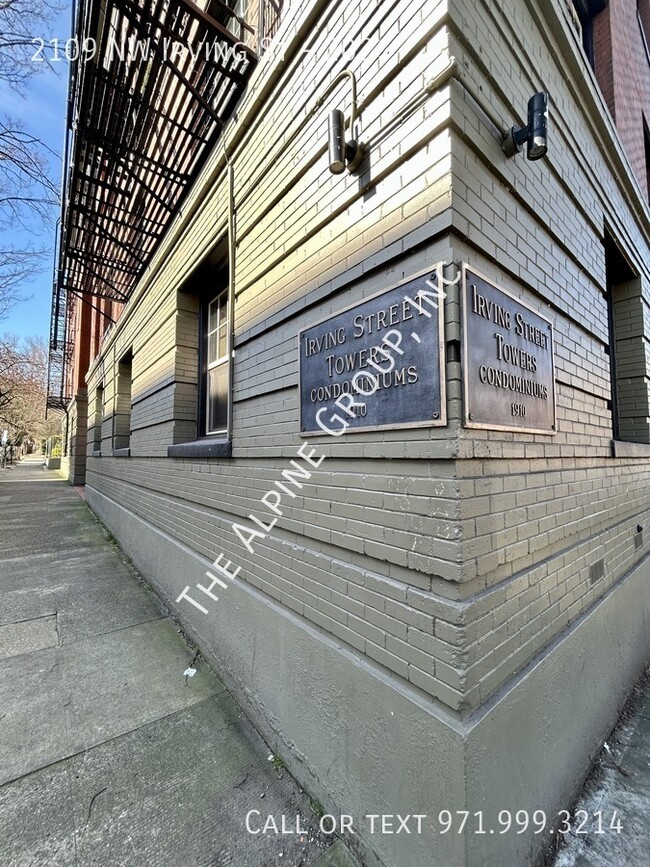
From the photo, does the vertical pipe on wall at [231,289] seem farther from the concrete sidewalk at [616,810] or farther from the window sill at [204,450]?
the concrete sidewalk at [616,810]

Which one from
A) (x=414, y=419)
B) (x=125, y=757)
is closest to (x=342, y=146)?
(x=414, y=419)

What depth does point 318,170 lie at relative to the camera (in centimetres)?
248

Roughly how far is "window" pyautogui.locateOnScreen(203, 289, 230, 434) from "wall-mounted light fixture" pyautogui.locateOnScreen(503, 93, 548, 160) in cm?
317

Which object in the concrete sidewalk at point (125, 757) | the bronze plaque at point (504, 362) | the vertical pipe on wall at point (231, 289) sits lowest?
the concrete sidewalk at point (125, 757)

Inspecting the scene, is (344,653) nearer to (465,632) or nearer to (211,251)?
(465,632)

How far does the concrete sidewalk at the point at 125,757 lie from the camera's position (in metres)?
1.89

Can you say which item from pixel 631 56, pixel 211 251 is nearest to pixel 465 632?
pixel 211 251

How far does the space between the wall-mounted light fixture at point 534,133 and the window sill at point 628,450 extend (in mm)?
2381

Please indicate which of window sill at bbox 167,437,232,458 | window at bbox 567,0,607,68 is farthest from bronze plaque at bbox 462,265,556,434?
window at bbox 567,0,607,68

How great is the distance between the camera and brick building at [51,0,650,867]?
5.51 ft

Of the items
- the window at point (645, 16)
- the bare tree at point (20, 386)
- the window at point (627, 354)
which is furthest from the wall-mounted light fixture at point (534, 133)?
the bare tree at point (20, 386)

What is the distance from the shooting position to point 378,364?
196 cm

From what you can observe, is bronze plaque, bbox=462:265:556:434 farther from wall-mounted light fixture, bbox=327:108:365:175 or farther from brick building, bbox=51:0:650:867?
wall-mounted light fixture, bbox=327:108:365:175

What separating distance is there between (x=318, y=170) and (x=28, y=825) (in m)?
3.87
